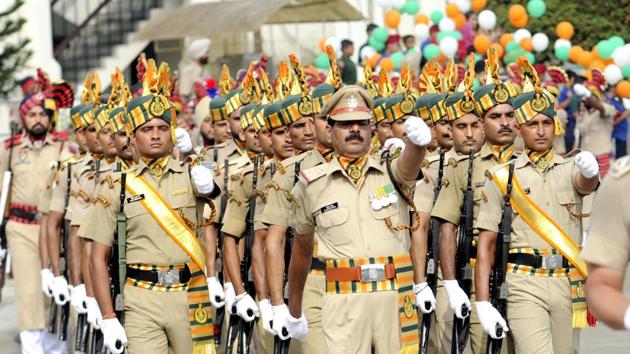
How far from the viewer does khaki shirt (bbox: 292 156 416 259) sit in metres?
7.64

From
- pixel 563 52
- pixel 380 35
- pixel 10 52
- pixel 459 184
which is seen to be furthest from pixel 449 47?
pixel 459 184

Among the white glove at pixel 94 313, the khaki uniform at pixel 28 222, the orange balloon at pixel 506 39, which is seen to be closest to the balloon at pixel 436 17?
the orange balloon at pixel 506 39

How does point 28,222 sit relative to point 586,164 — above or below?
below

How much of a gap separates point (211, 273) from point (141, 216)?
2.04 meters

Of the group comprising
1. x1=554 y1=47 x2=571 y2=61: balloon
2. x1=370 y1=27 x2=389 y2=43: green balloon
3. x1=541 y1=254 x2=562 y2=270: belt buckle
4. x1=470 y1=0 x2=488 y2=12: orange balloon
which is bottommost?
x1=541 y1=254 x2=562 y2=270: belt buckle

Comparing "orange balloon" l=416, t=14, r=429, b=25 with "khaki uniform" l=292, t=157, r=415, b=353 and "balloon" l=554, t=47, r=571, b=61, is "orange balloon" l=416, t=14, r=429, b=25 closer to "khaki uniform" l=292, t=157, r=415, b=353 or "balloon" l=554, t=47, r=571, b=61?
"balloon" l=554, t=47, r=571, b=61

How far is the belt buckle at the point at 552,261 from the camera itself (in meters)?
8.61

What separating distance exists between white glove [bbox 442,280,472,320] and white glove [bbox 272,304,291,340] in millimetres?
1162

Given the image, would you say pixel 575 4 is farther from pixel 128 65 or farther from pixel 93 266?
pixel 93 266

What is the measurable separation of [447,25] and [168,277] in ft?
43.9

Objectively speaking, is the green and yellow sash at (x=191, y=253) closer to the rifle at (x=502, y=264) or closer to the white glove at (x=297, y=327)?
the white glove at (x=297, y=327)

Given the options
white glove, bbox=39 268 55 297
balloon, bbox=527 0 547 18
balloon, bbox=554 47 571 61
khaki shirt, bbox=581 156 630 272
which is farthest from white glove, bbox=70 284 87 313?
balloon, bbox=527 0 547 18

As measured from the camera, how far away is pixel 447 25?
70.3ft

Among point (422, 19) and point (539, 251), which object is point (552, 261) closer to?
point (539, 251)
